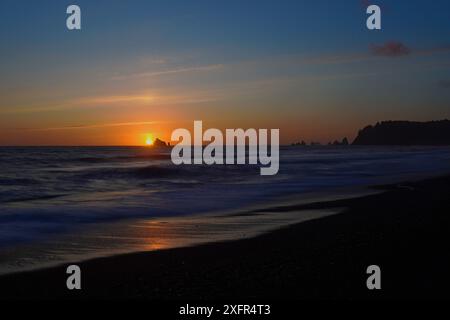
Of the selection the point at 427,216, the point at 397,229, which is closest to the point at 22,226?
the point at 397,229

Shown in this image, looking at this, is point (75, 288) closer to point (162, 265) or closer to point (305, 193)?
point (162, 265)

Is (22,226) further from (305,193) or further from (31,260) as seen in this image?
(305,193)

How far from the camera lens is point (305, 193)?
23156 mm

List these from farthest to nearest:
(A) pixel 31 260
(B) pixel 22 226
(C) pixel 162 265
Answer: (B) pixel 22 226 < (A) pixel 31 260 < (C) pixel 162 265

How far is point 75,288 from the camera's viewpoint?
771 centimetres

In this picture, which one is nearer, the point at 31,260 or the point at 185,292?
the point at 185,292

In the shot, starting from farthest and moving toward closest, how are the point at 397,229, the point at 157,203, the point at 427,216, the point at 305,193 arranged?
the point at 305,193 → the point at 157,203 → the point at 427,216 → the point at 397,229

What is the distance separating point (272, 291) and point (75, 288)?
115 inches

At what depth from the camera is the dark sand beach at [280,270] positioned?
7004 mm

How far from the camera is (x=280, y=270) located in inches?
317

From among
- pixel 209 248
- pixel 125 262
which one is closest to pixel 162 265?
pixel 125 262

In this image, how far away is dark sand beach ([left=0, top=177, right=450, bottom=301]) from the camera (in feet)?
23.0
